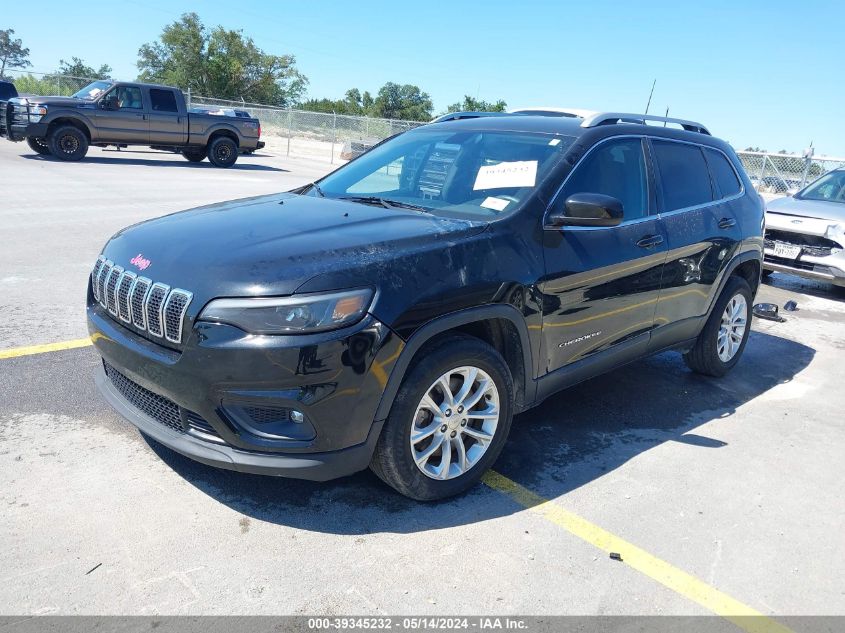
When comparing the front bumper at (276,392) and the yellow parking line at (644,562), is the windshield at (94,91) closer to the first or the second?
the front bumper at (276,392)

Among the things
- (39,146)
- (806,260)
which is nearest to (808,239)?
(806,260)

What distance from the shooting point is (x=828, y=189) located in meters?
9.98

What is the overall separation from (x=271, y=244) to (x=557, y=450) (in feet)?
6.74

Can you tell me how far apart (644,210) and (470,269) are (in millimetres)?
1703

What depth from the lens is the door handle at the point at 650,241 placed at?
4333mm

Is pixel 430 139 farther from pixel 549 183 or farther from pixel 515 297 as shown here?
pixel 515 297

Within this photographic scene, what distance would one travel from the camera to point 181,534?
119 inches

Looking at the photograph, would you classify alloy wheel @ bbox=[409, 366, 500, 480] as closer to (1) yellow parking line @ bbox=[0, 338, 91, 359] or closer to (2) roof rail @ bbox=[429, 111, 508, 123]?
(2) roof rail @ bbox=[429, 111, 508, 123]

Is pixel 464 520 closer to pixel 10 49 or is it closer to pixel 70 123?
pixel 70 123

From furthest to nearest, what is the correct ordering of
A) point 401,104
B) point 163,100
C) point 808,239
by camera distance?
point 401,104, point 163,100, point 808,239

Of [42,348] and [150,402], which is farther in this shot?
[42,348]

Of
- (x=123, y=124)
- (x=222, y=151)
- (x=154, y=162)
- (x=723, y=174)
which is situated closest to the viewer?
(x=723, y=174)

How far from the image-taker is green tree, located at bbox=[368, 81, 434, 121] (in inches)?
3102

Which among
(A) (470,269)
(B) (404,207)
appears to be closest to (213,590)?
(A) (470,269)
